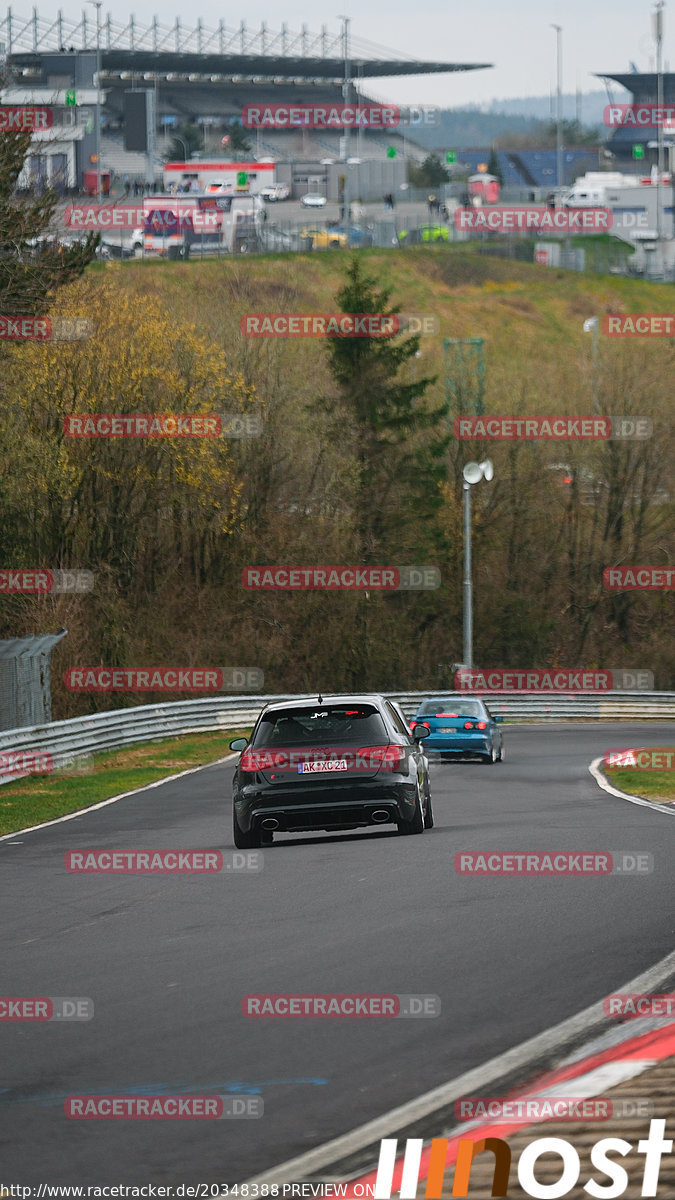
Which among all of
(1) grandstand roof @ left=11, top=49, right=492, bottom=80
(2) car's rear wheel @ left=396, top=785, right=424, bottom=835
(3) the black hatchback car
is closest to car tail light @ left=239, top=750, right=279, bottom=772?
(3) the black hatchback car

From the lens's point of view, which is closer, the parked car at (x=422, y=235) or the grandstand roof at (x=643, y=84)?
the parked car at (x=422, y=235)

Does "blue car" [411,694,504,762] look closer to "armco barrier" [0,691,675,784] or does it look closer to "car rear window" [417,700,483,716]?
"car rear window" [417,700,483,716]

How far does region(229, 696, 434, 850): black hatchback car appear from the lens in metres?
16.0

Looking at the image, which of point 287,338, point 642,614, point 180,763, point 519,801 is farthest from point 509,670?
point 519,801

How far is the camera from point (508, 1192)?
5523 mm

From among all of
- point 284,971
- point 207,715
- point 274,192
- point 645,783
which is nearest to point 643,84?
point 274,192

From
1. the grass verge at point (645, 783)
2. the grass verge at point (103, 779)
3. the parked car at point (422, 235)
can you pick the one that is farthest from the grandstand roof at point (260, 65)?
the grass verge at point (645, 783)

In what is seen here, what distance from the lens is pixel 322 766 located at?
15.9 m

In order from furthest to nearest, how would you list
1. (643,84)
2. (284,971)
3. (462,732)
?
(643,84) < (462,732) < (284,971)

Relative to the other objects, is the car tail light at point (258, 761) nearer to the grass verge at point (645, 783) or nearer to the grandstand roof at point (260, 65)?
the grass verge at point (645, 783)

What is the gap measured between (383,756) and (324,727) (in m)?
0.68

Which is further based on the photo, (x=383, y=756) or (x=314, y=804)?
(x=383, y=756)

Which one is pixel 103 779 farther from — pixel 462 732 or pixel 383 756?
pixel 383 756

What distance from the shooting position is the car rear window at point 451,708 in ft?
108
